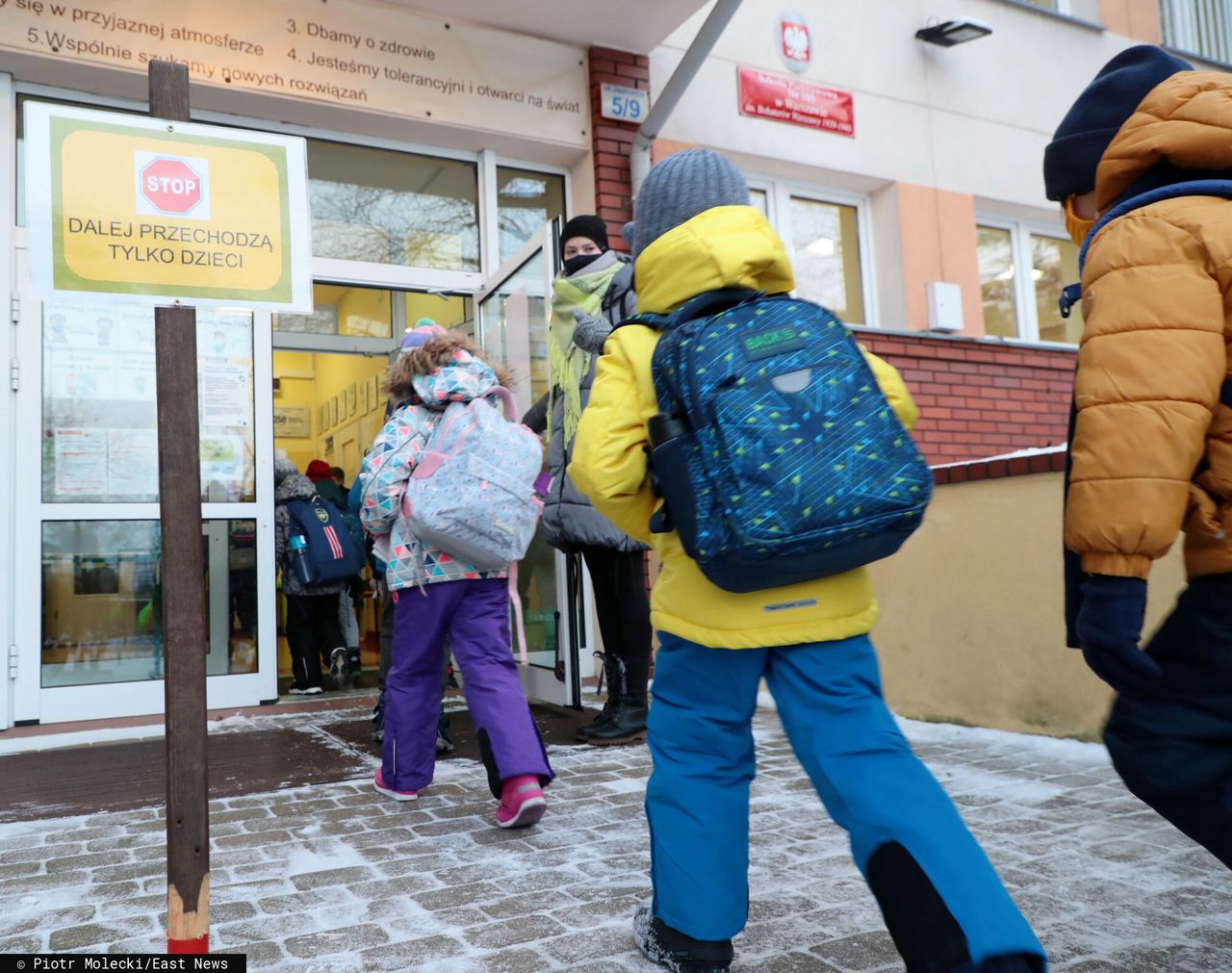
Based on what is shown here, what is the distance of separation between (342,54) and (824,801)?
18.3ft

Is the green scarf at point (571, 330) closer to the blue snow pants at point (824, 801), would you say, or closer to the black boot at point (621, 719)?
the black boot at point (621, 719)

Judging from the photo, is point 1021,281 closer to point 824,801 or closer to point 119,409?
point 119,409

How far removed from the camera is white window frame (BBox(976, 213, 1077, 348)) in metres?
8.98

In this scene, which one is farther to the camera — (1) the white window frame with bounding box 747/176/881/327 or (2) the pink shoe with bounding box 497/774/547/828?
(1) the white window frame with bounding box 747/176/881/327

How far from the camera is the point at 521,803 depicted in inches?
135

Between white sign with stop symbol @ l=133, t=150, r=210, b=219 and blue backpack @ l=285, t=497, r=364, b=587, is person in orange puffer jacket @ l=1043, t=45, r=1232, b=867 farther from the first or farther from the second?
blue backpack @ l=285, t=497, r=364, b=587

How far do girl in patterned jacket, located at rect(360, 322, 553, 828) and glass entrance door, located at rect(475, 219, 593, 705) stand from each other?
1707 millimetres

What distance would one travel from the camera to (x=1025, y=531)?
15.0 ft

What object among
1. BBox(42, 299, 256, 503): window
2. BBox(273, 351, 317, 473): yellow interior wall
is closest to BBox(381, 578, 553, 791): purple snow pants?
BBox(42, 299, 256, 503): window

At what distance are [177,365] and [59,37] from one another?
439 centimetres

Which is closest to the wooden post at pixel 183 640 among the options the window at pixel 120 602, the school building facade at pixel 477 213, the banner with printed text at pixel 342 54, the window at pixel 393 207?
the school building facade at pixel 477 213

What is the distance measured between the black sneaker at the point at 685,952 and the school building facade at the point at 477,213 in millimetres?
3315

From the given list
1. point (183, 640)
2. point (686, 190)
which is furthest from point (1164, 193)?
point (183, 640)

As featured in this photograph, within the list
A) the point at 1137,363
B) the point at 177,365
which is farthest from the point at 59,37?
the point at 1137,363
